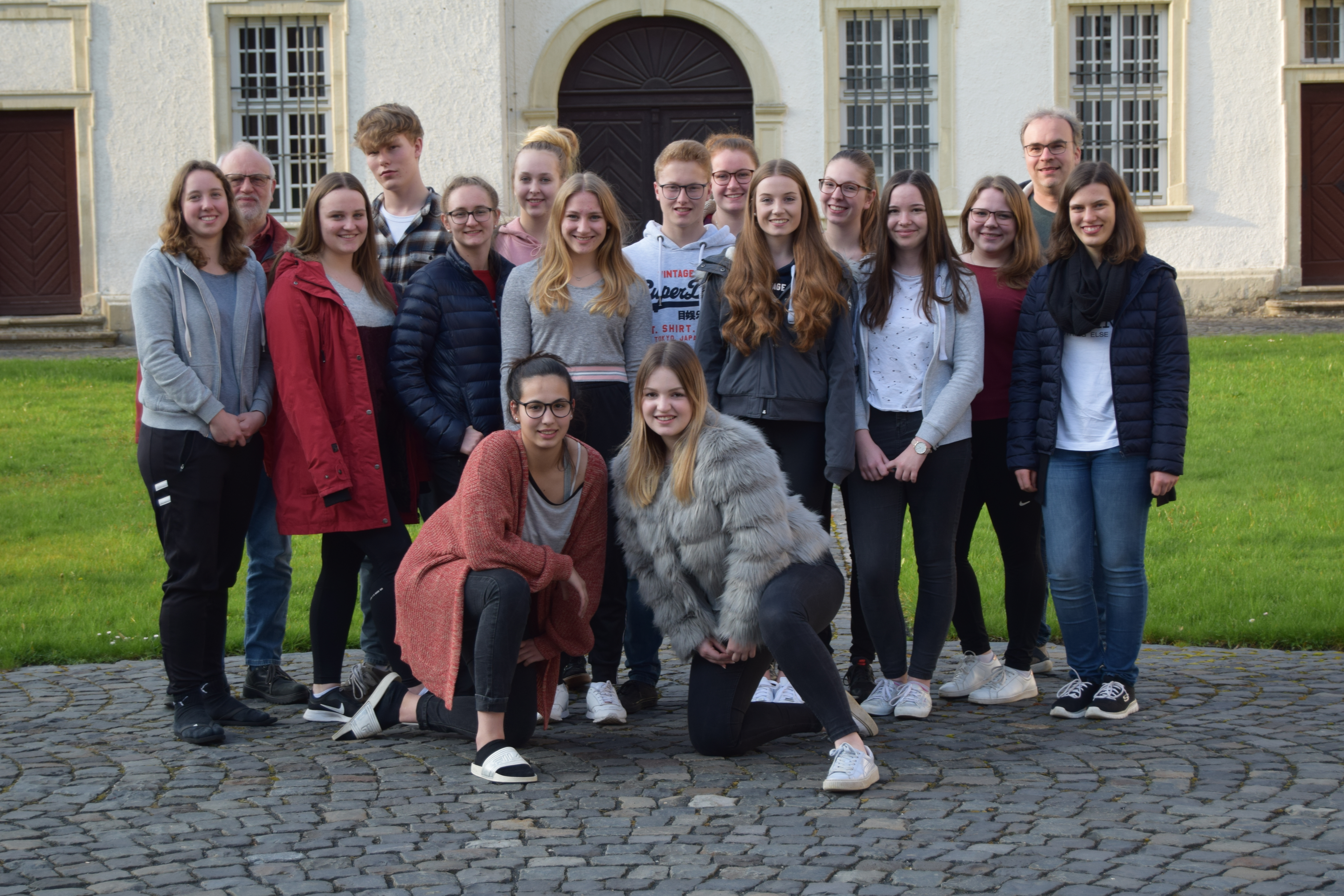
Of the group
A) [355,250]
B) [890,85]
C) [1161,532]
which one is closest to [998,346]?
[355,250]

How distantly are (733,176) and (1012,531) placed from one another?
71.1 inches

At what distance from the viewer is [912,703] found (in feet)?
17.6

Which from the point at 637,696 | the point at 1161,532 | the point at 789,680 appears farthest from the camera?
the point at 1161,532

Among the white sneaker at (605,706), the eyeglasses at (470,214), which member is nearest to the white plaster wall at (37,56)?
the eyeglasses at (470,214)

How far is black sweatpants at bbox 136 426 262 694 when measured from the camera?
17.1ft

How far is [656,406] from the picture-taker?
192 inches

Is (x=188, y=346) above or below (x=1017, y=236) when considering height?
below

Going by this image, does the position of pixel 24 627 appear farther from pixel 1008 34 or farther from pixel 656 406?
pixel 1008 34

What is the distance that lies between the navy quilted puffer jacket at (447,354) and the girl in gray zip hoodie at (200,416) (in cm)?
51

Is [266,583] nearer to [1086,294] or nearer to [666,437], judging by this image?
[666,437]

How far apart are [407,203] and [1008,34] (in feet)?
45.3

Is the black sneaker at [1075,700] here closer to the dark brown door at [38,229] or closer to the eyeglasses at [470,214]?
the eyeglasses at [470,214]

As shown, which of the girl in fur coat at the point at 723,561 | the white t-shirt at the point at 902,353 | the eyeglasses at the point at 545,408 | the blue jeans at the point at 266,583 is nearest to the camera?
the girl in fur coat at the point at 723,561

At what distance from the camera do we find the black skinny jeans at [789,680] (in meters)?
4.71
